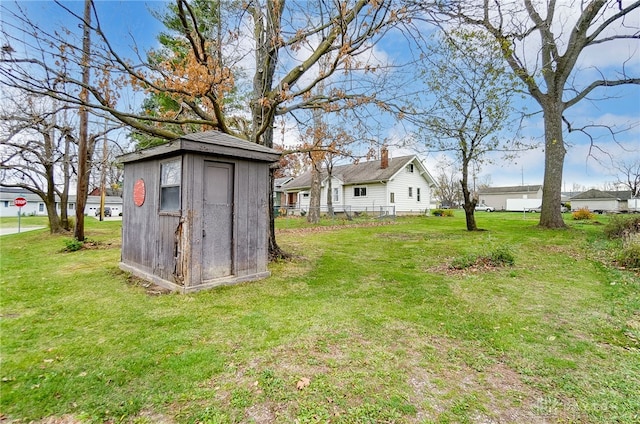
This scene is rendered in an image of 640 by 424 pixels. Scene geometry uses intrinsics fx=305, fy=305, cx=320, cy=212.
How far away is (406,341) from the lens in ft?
10.7

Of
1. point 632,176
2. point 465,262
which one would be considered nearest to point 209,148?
point 465,262

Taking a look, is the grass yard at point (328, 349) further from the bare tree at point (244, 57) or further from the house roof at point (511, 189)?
the house roof at point (511, 189)

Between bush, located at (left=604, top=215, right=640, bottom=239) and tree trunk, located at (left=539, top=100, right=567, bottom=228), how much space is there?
2.76 metres

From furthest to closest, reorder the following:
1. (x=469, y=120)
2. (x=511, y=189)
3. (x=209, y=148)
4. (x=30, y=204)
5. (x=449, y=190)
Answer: (x=511, y=189) → (x=449, y=190) → (x=30, y=204) → (x=469, y=120) → (x=209, y=148)

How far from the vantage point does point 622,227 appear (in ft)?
29.5

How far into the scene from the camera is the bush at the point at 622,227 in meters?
8.47

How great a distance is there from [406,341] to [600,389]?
1.55m

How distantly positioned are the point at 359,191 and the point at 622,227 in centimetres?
1851

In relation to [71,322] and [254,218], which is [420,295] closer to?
[254,218]

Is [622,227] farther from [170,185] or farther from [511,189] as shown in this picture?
[511,189]

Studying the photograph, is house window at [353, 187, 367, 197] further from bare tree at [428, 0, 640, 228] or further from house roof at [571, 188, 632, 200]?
house roof at [571, 188, 632, 200]

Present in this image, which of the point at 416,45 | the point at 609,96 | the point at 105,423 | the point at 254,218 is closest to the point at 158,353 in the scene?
the point at 105,423

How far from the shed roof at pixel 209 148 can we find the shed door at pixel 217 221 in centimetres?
29

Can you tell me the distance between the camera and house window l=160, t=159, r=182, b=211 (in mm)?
5008
